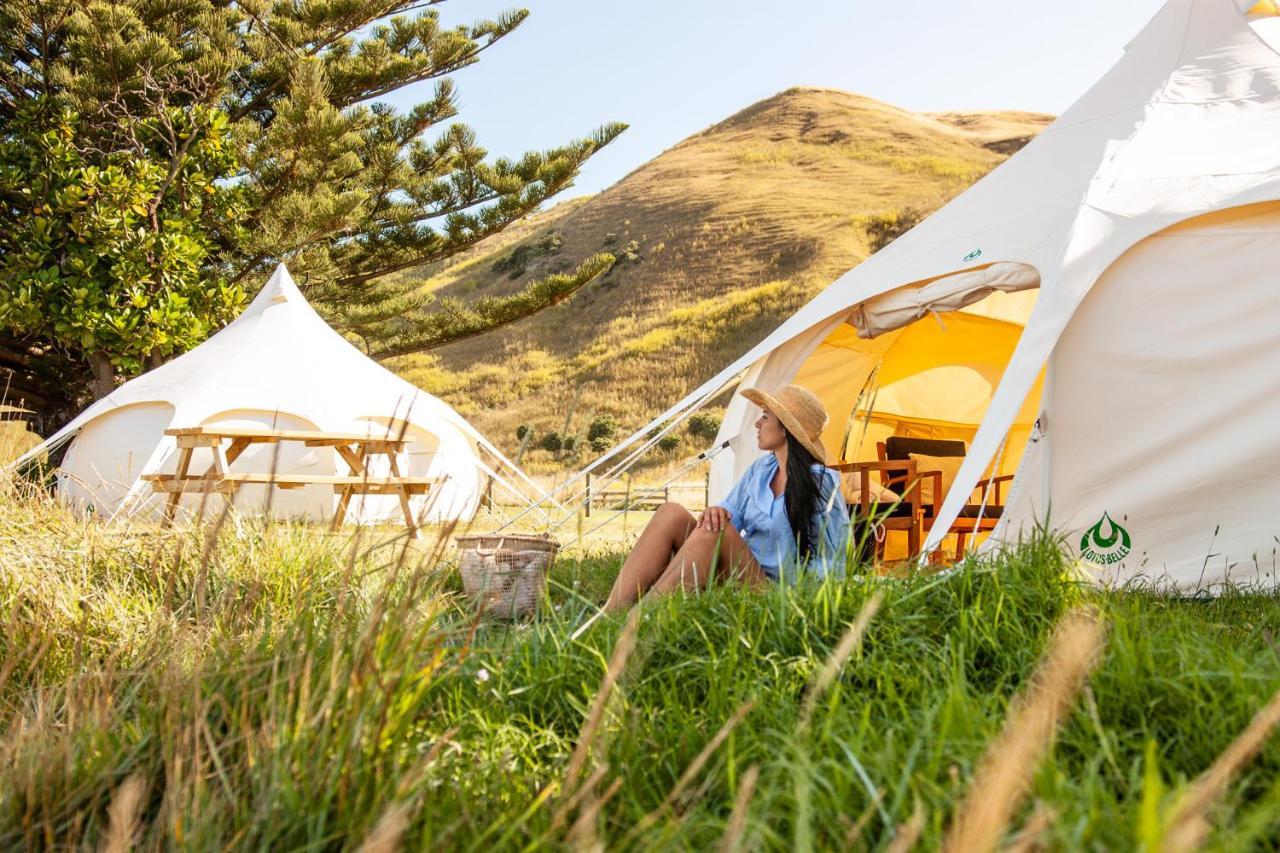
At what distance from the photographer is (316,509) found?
8469mm

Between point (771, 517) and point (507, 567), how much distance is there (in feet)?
3.93

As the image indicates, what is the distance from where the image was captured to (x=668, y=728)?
193 centimetres

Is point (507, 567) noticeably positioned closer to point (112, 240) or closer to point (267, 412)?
point (267, 412)

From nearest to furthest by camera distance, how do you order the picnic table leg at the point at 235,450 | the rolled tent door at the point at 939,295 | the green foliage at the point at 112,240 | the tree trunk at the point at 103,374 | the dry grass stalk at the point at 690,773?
the dry grass stalk at the point at 690,773 → the rolled tent door at the point at 939,295 → the picnic table leg at the point at 235,450 → the green foliage at the point at 112,240 → the tree trunk at the point at 103,374

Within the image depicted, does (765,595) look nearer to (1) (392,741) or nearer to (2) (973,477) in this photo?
(1) (392,741)

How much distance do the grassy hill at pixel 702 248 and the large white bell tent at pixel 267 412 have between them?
11074 mm

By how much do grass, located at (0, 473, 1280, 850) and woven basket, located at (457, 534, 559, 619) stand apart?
61.8 inches

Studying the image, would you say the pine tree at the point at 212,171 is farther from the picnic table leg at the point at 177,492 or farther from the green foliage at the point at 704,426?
the green foliage at the point at 704,426

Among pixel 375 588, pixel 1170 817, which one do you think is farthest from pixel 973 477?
pixel 1170 817

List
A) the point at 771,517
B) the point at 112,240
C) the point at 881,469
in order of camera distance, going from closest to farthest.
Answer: the point at 771,517 < the point at 881,469 < the point at 112,240

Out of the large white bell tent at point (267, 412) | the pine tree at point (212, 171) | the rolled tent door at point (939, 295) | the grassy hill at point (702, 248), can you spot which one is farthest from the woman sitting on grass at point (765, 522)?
the grassy hill at point (702, 248)

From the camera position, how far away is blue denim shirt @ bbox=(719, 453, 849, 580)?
145 inches

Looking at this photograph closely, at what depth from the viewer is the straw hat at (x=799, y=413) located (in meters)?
3.79

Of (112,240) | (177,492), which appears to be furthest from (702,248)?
(177,492)
